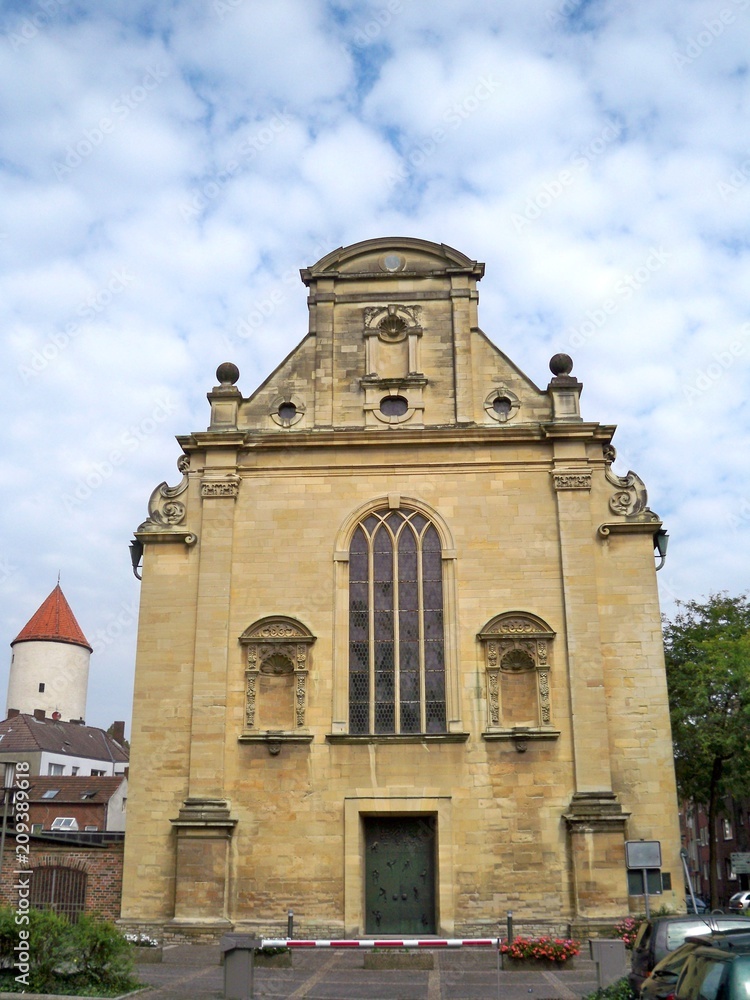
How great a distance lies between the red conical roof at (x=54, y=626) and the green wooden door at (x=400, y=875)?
4901cm

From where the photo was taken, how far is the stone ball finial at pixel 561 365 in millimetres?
23672

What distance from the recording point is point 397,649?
2166 centimetres

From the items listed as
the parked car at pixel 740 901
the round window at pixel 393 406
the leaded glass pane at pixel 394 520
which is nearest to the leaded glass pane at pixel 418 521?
the leaded glass pane at pixel 394 520

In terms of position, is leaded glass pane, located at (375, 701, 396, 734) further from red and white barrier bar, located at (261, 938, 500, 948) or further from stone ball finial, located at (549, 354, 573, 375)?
stone ball finial, located at (549, 354, 573, 375)

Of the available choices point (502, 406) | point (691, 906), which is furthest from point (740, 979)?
point (691, 906)

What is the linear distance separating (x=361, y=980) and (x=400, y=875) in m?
4.71

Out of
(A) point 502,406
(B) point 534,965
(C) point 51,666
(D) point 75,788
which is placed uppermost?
(C) point 51,666

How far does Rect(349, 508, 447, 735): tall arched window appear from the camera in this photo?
69.7 feet

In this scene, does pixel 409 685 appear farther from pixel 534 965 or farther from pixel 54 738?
pixel 54 738

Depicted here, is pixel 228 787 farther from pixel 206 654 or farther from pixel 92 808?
pixel 92 808

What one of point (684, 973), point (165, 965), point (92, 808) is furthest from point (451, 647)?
point (92, 808)

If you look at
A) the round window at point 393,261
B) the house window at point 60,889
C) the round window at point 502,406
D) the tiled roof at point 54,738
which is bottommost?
the house window at point 60,889

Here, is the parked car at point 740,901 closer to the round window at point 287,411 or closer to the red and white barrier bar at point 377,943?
the red and white barrier bar at point 377,943

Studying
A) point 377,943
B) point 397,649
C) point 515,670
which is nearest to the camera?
point 377,943
